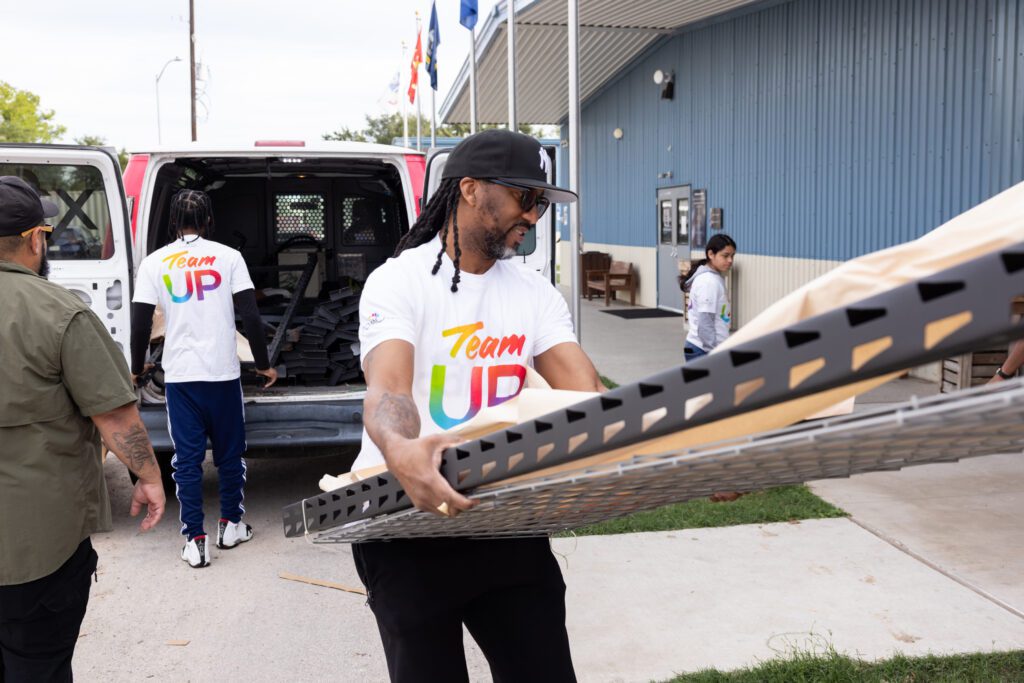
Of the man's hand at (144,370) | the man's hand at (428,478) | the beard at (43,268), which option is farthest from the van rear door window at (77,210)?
the man's hand at (428,478)

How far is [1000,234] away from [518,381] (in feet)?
4.35

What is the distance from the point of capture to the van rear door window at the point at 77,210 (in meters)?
5.66

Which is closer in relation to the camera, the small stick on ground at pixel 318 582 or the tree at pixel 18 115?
the small stick on ground at pixel 318 582

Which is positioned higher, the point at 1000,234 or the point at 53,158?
the point at 53,158

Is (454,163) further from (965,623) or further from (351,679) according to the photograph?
(965,623)

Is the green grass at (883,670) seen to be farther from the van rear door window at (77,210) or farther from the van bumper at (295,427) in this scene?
the van rear door window at (77,210)

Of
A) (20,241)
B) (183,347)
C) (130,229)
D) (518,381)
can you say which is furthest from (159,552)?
(518,381)

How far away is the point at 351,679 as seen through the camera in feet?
12.9

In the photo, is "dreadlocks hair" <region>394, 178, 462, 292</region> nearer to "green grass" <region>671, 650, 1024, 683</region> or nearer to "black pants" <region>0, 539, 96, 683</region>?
"black pants" <region>0, 539, 96, 683</region>

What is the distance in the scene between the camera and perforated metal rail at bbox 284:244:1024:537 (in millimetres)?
828

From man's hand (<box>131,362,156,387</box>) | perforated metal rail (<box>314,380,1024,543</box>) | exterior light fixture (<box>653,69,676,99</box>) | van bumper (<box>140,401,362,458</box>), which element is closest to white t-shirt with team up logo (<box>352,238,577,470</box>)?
perforated metal rail (<box>314,380,1024,543</box>)

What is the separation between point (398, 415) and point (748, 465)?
31.0 inches

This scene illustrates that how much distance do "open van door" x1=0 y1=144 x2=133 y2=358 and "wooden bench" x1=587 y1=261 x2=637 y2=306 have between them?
16.4 metres

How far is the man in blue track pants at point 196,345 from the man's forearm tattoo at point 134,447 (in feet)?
7.57
